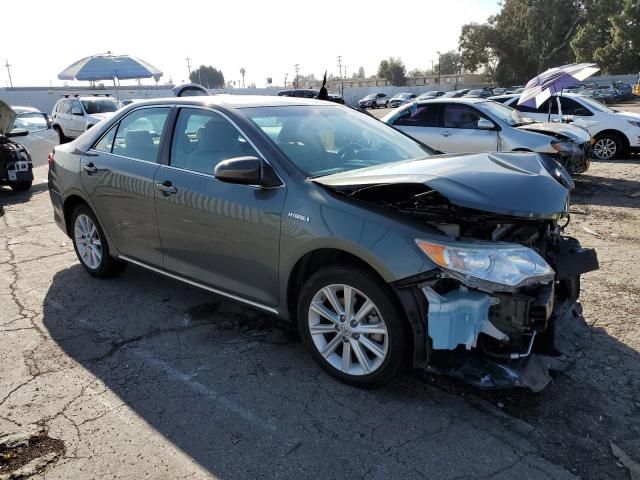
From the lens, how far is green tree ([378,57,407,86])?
336ft

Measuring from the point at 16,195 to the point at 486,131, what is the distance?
8939 mm

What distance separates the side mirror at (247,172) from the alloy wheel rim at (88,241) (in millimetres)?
2222

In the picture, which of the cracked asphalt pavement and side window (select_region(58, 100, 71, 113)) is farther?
side window (select_region(58, 100, 71, 113))

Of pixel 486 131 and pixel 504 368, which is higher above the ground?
pixel 486 131

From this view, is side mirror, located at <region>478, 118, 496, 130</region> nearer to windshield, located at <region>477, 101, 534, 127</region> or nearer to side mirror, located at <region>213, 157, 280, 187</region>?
windshield, located at <region>477, 101, 534, 127</region>

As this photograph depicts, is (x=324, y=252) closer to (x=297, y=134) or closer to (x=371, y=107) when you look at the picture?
(x=297, y=134)

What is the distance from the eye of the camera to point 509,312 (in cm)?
268

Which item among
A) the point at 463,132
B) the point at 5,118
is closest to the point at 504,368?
the point at 463,132

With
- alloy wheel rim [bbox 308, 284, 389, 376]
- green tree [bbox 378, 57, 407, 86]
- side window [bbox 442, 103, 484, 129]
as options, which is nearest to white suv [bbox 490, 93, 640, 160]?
side window [bbox 442, 103, 484, 129]

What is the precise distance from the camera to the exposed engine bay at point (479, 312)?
2674 mm

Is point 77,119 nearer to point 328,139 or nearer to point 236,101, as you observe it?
point 236,101

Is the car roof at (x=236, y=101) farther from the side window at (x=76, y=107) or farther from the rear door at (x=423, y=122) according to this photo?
the side window at (x=76, y=107)

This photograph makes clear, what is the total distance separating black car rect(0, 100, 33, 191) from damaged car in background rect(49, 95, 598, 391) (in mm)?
6727

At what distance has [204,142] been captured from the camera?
12.6 ft
